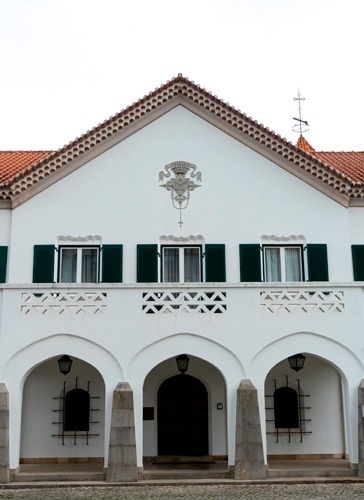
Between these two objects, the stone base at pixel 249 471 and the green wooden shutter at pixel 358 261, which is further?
the green wooden shutter at pixel 358 261

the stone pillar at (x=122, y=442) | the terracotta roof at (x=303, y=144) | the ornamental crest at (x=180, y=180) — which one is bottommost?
the stone pillar at (x=122, y=442)

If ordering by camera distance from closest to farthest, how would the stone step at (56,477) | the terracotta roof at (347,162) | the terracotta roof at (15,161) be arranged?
the stone step at (56,477)
the terracotta roof at (15,161)
the terracotta roof at (347,162)

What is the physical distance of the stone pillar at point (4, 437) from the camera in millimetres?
15773

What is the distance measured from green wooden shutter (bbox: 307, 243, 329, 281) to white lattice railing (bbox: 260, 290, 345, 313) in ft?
5.01

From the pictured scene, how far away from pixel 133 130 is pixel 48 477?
1038cm

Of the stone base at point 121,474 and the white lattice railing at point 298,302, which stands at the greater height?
the white lattice railing at point 298,302

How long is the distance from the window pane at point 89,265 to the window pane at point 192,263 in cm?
275

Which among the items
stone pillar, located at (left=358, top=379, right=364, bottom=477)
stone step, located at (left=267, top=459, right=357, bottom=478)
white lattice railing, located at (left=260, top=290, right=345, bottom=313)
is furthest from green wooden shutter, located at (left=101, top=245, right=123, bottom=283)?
stone pillar, located at (left=358, top=379, right=364, bottom=477)

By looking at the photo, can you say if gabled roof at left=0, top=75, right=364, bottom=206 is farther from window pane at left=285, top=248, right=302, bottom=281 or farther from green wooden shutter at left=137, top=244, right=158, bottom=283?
green wooden shutter at left=137, top=244, right=158, bottom=283

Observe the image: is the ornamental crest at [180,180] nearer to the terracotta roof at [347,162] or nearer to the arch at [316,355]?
the arch at [316,355]

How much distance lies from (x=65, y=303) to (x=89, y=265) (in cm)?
229

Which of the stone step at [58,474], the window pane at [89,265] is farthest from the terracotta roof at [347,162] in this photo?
the stone step at [58,474]

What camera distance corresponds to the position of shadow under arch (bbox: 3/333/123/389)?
54.7 feet

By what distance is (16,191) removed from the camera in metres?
19.0
